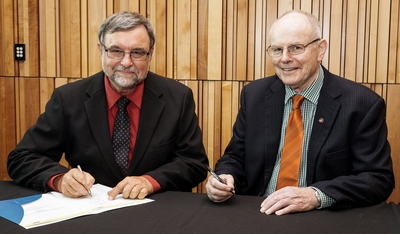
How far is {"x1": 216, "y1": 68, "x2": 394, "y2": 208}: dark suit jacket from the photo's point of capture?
6.32ft

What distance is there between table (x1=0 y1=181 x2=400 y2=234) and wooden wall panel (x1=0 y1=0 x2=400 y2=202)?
74.1 inches

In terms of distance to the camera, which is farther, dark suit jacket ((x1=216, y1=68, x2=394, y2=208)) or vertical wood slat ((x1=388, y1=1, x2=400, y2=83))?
vertical wood slat ((x1=388, y1=1, x2=400, y2=83))

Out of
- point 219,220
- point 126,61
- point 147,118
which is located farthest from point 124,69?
point 219,220

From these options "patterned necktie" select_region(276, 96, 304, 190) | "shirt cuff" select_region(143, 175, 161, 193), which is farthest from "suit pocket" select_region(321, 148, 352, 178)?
"shirt cuff" select_region(143, 175, 161, 193)

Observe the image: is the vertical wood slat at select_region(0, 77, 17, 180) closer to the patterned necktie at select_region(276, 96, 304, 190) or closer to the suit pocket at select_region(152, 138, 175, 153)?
the suit pocket at select_region(152, 138, 175, 153)

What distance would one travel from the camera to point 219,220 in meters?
1.61

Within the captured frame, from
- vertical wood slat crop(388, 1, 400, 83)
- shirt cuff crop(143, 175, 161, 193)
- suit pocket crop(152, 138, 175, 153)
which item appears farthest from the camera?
vertical wood slat crop(388, 1, 400, 83)

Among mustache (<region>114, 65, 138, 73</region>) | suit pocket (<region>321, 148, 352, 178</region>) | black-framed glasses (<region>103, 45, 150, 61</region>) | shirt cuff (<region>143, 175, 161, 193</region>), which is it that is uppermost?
black-framed glasses (<region>103, 45, 150, 61</region>)

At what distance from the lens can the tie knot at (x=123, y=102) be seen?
243cm

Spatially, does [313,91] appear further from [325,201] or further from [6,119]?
[6,119]

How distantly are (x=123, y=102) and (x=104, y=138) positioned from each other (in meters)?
0.23

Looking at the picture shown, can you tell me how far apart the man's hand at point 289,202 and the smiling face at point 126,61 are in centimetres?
103

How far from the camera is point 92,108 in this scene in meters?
2.40

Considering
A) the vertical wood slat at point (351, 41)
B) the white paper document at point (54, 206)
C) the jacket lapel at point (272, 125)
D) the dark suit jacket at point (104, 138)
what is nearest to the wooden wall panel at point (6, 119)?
the dark suit jacket at point (104, 138)
